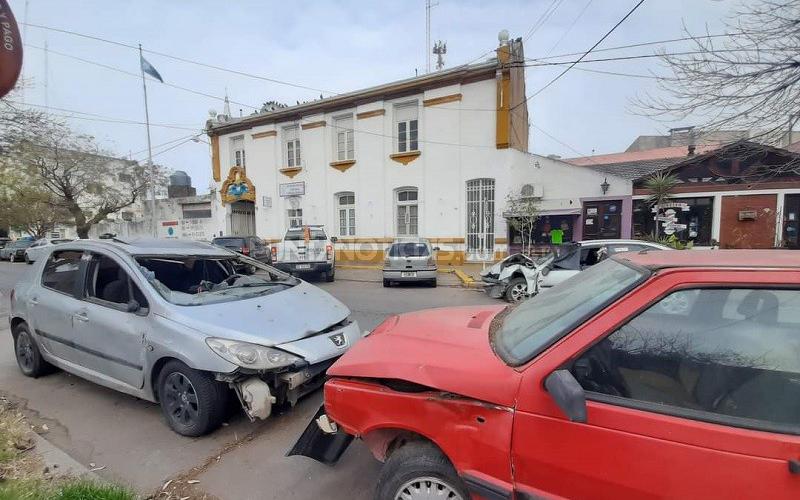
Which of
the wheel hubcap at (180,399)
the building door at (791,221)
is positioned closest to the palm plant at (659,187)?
A: the building door at (791,221)

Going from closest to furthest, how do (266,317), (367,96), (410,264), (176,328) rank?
(176,328), (266,317), (410,264), (367,96)

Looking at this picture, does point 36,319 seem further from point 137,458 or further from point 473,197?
point 473,197

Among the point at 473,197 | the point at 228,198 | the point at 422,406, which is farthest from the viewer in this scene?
the point at 228,198

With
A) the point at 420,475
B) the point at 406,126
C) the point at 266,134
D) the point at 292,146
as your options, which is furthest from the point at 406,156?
the point at 420,475

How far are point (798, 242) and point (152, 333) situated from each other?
18.4 metres

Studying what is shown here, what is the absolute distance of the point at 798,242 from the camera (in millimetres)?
12562

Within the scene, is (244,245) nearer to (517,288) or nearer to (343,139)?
(343,139)

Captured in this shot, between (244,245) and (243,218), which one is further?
(243,218)

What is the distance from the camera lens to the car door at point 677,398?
136 cm

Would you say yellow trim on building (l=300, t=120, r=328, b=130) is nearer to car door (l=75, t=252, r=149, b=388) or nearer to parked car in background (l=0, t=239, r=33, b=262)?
car door (l=75, t=252, r=149, b=388)

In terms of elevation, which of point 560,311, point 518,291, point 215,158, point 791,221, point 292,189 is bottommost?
point 518,291

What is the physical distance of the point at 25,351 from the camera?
445 centimetres

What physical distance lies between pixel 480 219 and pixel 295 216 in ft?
32.9

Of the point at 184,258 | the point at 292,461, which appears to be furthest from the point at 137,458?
the point at 184,258
